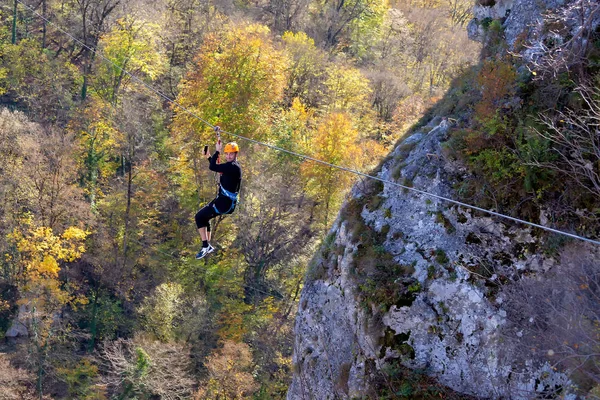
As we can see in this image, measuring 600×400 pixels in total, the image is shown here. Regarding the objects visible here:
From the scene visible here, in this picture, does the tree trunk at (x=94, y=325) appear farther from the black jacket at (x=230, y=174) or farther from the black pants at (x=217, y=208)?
the black jacket at (x=230, y=174)

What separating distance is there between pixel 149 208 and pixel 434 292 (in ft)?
69.9

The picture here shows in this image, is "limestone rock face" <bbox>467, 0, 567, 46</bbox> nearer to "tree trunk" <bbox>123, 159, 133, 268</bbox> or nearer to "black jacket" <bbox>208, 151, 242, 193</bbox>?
"black jacket" <bbox>208, 151, 242, 193</bbox>

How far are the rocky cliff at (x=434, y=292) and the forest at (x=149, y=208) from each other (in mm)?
9613

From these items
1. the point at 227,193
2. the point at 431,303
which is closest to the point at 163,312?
the point at 227,193

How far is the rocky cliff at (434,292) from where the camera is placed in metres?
Result: 9.77

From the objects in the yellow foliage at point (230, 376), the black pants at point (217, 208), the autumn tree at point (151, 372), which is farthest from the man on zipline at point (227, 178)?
the autumn tree at point (151, 372)

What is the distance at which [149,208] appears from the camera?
29.1 m

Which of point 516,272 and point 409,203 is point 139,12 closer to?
point 409,203

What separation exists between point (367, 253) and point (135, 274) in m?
19.7

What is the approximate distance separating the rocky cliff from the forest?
31.5 feet

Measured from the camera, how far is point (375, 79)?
3816 centimetres

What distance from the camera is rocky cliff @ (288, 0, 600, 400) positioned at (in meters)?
9.77

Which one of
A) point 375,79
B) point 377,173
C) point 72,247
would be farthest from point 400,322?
point 375,79

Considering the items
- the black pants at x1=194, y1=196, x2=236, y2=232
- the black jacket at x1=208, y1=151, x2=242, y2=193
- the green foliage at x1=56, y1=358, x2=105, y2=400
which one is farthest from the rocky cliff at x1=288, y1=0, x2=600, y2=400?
the green foliage at x1=56, y1=358, x2=105, y2=400
